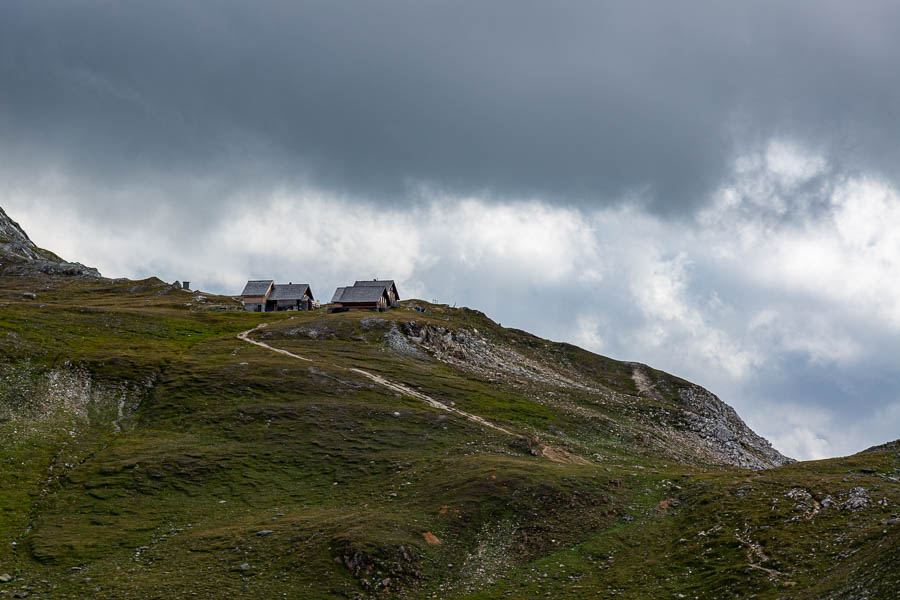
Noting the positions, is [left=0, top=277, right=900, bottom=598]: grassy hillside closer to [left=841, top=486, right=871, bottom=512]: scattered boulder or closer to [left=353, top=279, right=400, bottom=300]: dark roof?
[left=841, top=486, right=871, bottom=512]: scattered boulder

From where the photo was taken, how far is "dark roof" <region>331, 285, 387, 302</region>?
167 m

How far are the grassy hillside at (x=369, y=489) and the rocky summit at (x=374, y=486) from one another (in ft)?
0.83

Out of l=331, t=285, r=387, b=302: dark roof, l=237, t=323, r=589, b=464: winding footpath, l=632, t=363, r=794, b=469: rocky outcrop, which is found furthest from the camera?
l=331, t=285, r=387, b=302: dark roof

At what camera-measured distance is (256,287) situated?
182250 millimetres

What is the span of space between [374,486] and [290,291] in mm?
127946

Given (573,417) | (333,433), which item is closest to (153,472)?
(333,433)

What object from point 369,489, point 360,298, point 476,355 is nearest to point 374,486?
point 369,489

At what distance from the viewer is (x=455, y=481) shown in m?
60.8

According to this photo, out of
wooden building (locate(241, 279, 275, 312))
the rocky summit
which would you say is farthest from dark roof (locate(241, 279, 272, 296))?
the rocky summit

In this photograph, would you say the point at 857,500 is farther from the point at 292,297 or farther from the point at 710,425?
the point at 292,297

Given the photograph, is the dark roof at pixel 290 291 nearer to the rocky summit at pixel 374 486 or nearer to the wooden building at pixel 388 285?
the wooden building at pixel 388 285

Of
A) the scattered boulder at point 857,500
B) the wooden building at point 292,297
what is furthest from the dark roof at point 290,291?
the scattered boulder at point 857,500

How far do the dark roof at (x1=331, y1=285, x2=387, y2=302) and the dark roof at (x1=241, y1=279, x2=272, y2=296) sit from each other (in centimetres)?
2378

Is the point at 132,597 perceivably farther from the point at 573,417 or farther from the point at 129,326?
the point at 129,326
